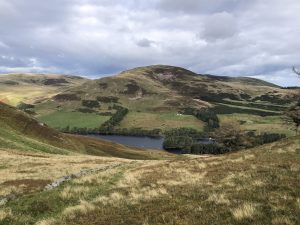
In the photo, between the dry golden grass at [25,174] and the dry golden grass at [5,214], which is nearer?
the dry golden grass at [5,214]

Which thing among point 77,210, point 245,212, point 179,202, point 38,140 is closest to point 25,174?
point 77,210

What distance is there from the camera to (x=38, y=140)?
8862cm

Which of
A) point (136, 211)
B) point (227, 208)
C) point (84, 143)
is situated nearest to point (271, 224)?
point (227, 208)

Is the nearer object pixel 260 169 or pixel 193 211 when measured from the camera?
pixel 193 211

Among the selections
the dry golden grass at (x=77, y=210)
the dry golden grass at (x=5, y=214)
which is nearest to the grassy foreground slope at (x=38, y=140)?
the dry golden grass at (x=5, y=214)

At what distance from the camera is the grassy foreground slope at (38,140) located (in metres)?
77.0

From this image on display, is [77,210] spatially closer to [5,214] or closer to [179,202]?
[5,214]

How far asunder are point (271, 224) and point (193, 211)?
3181 mm

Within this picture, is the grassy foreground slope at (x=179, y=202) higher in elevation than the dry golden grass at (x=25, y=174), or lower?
higher

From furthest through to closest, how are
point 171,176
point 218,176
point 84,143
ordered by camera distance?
point 84,143 < point 171,176 < point 218,176

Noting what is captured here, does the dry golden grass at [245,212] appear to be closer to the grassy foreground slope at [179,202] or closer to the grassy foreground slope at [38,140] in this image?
the grassy foreground slope at [179,202]

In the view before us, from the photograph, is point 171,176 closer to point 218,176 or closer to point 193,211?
point 218,176

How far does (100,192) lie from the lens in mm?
21438

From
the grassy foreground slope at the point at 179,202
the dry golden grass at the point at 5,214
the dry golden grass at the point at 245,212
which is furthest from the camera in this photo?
the dry golden grass at the point at 5,214
